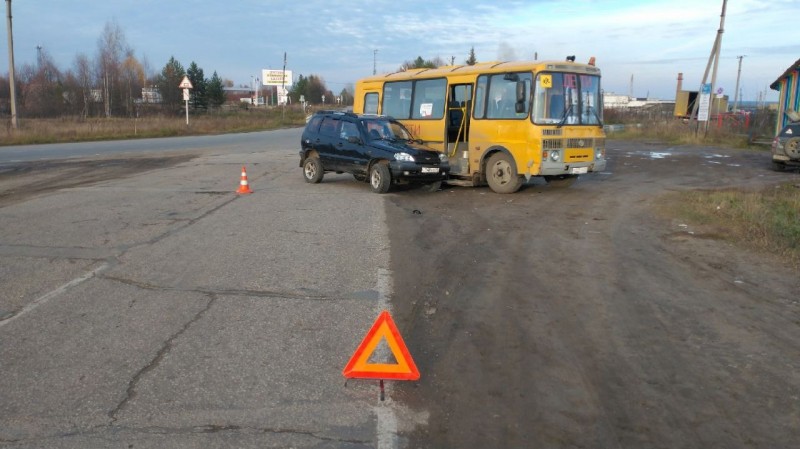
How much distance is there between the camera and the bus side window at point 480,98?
1480cm

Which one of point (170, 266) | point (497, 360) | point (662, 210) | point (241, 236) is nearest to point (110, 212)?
point (241, 236)

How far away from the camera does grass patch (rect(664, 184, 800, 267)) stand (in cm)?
879

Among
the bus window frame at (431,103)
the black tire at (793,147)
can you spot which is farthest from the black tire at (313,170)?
the black tire at (793,147)

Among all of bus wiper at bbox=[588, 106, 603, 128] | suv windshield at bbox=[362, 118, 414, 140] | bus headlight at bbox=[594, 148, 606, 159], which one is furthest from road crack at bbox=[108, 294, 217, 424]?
bus wiper at bbox=[588, 106, 603, 128]

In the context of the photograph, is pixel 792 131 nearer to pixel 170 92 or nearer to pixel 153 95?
pixel 170 92

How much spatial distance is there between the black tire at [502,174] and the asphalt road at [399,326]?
281cm

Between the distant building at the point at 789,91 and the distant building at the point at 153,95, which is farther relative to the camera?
the distant building at the point at 153,95

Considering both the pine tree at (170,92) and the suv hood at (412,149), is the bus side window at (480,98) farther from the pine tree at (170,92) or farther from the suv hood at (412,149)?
the pine tree at (170,92)

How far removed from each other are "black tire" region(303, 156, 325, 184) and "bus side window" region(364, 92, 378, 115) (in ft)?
9.49

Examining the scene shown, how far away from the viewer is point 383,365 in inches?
167

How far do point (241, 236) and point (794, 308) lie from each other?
7.20m

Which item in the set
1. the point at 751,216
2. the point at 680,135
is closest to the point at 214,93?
the point at 680,135

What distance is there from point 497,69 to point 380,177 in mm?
3726

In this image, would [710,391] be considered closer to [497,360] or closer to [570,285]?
[497,360]
